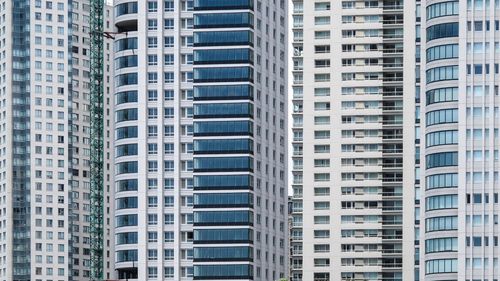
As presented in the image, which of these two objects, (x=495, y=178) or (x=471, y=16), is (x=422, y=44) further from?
(x=495, y=178)

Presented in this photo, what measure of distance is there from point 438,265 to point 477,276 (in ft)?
16.7

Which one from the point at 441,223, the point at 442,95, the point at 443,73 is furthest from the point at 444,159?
the point at 443,73

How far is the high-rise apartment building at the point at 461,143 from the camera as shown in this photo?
168 m

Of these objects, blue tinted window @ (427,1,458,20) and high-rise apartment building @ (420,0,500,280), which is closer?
high-rise apartment building @ (420,0,500,280)

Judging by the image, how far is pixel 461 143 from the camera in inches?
6732

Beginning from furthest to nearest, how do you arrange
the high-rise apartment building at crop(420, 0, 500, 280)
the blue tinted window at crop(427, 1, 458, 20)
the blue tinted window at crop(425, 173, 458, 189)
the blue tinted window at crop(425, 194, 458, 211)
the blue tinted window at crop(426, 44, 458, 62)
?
the blue tinted window at crop(427, 1, 458, 20) → the blue tinted window at crop(426, 44, 458, 62) → the blue tinted window at crop(425, 173, 458, 189) → the blue tinted window at crop(425, 194, 458, 211) → the high-rise apartment building at crop(420, 0, 500, 280)

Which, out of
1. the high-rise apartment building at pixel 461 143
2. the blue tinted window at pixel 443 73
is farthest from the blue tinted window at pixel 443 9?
the blue tinted window at pixel 443 73

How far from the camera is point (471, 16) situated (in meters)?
173

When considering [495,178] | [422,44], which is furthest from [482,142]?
[422,44]

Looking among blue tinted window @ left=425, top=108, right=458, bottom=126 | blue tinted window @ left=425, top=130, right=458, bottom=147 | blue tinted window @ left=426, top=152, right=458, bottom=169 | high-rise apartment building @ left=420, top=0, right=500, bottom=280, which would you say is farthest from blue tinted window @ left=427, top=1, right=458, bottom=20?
blue tinted window @ left=426, top=152, right=458, bottom=169

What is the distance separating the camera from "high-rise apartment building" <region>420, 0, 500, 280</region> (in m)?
168

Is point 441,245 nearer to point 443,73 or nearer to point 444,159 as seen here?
point 444,159

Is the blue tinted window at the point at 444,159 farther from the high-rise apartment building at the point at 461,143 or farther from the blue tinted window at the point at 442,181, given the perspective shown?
the blue tinted window at the point at 442,181

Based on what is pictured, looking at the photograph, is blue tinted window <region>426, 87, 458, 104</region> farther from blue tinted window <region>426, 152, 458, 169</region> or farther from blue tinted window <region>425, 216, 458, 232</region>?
blue tinted window <region>425, 216, 458, 232</region>
